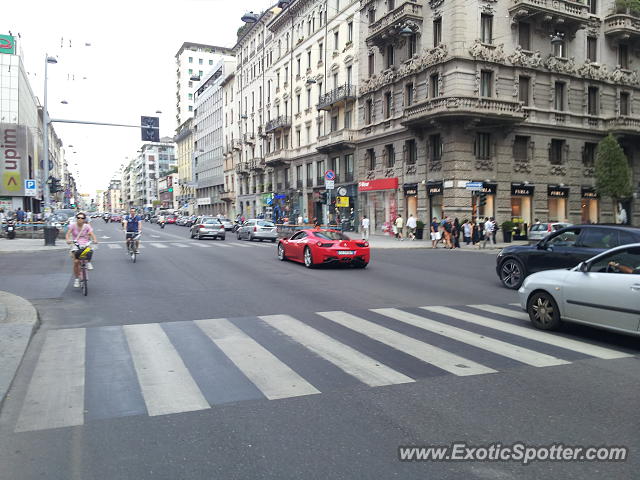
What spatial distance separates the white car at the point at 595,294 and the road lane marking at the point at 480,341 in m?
1.13

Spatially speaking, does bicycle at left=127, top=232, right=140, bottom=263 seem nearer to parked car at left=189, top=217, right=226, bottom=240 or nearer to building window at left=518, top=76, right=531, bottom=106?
parked car at left=189, top=217, right=226, bottom=240

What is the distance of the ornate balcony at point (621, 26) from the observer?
35531mm

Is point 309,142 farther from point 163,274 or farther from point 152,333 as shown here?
point 152,333

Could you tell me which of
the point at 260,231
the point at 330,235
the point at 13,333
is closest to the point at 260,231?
the point at 260,231

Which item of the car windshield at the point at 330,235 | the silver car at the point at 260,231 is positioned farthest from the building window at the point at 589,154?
the car windshield at the point at 330,235

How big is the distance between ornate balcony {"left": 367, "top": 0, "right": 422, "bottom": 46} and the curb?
3052 cm

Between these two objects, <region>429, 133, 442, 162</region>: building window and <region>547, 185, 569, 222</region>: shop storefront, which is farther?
<region>547, 185, 569, 222</region>: shop storefront

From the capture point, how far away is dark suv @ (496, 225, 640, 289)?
1050cm

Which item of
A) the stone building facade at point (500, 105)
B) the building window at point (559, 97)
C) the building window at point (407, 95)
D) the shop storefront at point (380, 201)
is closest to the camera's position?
the stone building facade at point (500, 105)

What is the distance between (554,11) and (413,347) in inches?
1281

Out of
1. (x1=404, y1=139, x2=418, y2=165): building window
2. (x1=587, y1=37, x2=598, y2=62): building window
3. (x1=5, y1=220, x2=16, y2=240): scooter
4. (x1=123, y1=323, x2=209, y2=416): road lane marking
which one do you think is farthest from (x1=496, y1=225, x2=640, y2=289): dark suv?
(x1=587, y1=37, x2=598, y2=62): building window

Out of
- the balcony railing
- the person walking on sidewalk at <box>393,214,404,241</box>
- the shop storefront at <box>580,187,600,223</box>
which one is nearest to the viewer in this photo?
the balcony railing

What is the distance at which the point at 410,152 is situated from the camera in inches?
1407

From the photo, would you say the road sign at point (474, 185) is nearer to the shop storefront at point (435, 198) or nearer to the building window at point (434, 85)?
the shop storefront at point (435, 198)
